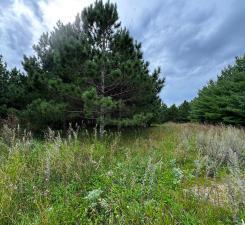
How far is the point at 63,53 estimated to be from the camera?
10836mm

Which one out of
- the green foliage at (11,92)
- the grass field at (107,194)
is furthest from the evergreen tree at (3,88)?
the grass field at (107,194)

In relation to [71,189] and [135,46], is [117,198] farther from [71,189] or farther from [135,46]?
[135,46]

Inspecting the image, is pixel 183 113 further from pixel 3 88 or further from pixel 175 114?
pixel 3 88

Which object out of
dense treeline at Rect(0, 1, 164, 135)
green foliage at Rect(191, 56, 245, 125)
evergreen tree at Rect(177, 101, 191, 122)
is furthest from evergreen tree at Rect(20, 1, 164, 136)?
evergreen tree at Rect(177, 101, 191, 122)

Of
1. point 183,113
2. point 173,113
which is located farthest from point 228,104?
point 183,113

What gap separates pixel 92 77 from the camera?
10.7 metres

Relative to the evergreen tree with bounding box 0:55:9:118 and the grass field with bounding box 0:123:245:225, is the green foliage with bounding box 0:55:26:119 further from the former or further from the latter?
the grass field with bounding box 0:123:245:225

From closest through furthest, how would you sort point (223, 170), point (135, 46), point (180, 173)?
point (180, 173), point (223, 170), point (135, 46)

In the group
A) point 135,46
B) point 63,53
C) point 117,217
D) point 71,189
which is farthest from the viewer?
point 135,46

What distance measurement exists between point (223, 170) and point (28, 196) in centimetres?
410

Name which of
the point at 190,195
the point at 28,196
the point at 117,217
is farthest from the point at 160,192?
the point at 28,196

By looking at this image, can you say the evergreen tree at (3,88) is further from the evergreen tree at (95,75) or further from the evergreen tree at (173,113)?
the evergreen tree at (173,113)

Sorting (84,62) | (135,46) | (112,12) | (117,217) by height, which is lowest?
(117,217)

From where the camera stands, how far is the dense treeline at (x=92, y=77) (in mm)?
10258
